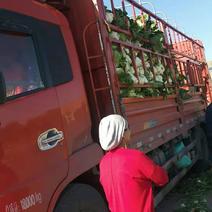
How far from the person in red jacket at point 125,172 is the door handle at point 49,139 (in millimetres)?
624

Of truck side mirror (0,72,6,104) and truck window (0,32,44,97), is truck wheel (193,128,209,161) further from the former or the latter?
truck side mirror (0,72,6,104)

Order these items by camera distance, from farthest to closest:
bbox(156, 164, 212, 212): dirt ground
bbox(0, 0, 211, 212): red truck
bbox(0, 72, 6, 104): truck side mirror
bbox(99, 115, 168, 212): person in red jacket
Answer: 1. bbox(156, 164, 212, 212): dirt ground
2. bbox(0, 0, 211, 212): red truck
3. bbox(0, 72, 6, 104): truck side mirror
4. bbox(99, 115, 168, 212): person in red jacket

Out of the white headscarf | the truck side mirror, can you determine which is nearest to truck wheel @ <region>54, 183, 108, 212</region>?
the white headscarf

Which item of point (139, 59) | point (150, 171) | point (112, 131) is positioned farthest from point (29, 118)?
point (139, 59)

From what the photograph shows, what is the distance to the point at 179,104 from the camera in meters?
7.77

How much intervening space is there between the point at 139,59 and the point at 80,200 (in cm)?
248

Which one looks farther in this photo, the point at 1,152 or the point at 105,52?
the point at 105,52

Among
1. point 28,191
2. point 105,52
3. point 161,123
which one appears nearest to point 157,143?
point 161,123

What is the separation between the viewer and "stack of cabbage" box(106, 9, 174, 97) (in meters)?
5.43

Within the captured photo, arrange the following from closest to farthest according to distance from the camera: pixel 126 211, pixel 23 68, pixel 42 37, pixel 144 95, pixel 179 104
Result: pixel 126 211, pixel 23 68, pixel 42 37, pixel 144 95, pixel 179 104

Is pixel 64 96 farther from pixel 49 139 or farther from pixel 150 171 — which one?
pixel 150 171

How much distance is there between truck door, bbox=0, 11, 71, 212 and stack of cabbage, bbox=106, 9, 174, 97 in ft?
4.20

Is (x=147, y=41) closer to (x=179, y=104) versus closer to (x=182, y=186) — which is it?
(x=179, y=104)

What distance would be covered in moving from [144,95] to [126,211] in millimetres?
2870
